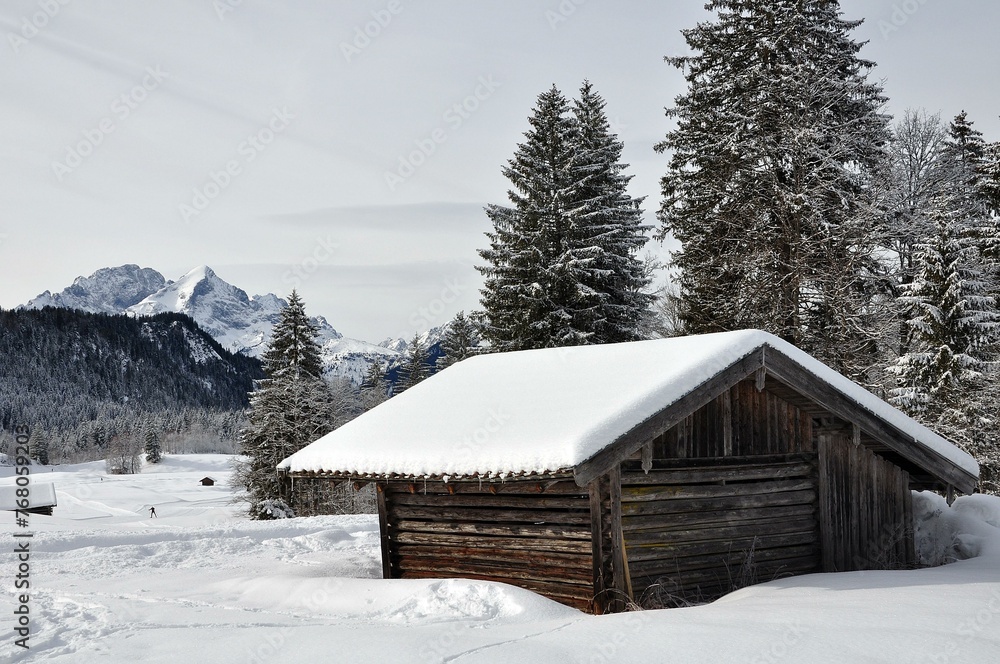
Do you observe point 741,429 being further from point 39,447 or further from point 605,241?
point 39,447

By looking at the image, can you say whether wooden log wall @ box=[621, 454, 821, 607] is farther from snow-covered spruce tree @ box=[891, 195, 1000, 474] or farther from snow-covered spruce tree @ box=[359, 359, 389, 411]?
snow-covered spruce tree @ box=[359, 359, 389, 411]

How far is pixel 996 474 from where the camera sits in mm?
21828

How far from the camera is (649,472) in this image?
355 inches

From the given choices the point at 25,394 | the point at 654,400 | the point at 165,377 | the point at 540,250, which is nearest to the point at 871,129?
the point at 540,250

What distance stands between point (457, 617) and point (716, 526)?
396cm

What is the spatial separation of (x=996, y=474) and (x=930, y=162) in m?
10.4

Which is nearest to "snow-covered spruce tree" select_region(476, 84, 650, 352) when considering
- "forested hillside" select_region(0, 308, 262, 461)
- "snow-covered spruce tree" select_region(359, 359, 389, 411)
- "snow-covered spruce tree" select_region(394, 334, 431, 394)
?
"snow-covered spruce tree" select_region(394, 334, 431, 394)

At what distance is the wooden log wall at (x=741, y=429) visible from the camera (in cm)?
929

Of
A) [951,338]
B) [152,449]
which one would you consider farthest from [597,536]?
[152,449]

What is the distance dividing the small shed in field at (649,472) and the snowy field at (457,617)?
3.52ft

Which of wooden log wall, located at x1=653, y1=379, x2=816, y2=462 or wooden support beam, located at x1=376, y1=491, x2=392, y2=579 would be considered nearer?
wooden log wall, located at x1=653, y1=379, x2=816, y2=462

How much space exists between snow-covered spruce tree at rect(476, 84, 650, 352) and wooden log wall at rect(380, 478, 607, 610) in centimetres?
1302

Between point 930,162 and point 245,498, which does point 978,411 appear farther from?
point 245,498

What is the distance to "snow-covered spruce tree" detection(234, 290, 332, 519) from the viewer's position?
3145 cm
